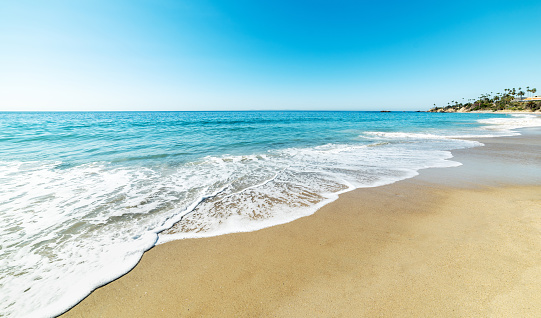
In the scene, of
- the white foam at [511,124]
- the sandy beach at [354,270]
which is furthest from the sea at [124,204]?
the white foam at [511,124]

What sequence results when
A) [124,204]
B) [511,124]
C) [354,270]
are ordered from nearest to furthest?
[354,270]
[124,204]
[511,124]

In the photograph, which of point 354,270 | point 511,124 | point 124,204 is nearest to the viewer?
point 354,270

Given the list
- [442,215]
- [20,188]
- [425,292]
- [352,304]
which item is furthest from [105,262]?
[442,215]

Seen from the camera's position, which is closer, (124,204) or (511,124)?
(124,204)

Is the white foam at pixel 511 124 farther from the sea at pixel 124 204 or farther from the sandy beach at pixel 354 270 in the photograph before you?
the sandy beach at pixel 354 270

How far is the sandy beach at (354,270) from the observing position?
7.25 feet

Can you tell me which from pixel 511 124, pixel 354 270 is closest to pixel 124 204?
pixel 354 270

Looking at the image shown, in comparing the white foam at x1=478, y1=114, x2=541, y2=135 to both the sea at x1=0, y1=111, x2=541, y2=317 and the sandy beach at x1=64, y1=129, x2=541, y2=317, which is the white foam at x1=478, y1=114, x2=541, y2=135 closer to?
the sea at x1=0, y1=111, x2=541, y2=317

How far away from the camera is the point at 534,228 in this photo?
11.3 ft

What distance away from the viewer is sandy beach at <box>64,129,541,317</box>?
221 cm

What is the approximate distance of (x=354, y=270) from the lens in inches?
106

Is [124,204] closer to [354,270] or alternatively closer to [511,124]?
[354,270]

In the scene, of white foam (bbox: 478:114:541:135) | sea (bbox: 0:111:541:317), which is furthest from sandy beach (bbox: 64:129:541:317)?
white foam (bbox: 478:114:541:135)

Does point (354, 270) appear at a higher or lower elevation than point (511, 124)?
lower
